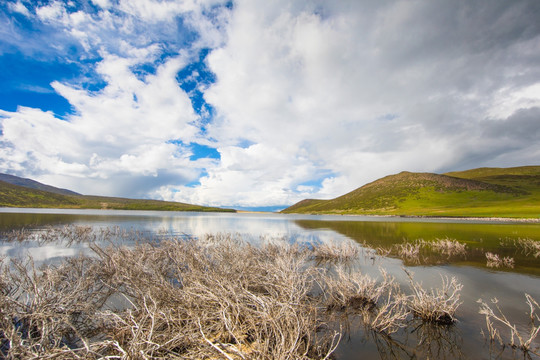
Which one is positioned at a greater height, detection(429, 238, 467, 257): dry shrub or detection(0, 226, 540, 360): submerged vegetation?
detection(0, 226, 540, 360): submerged vegetation

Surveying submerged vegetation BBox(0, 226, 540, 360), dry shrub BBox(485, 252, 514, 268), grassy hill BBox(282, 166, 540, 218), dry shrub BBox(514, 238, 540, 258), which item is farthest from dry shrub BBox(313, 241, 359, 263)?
grassy hill BBox(282, 166, 540, 218)

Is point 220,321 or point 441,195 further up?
point 441,195

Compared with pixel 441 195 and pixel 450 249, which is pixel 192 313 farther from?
pixel 441 195

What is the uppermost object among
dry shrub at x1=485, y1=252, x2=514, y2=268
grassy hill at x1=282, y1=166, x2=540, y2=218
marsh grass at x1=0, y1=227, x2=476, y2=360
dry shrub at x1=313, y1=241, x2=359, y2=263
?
grassy hill at x1=282, y1=166, x2=540, y2=218

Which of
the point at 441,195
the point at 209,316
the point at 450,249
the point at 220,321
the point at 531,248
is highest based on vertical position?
the point at 441,195

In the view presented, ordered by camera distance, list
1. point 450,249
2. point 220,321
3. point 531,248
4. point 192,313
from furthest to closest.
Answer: point 531,248 → point 450,249 → point 192,313 → point 220,321

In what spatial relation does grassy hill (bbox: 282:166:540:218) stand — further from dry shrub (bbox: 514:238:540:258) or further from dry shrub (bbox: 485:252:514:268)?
dry shrub (bbox: 485:252:514:268)

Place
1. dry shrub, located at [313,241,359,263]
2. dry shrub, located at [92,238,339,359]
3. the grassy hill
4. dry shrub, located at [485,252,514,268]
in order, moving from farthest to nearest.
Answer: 1. the grassy hill
2. dry shrub, located at [313,241,359,263]
3. dry shrub, located at [485,252,514,268]
4. dry shrub, located at [92,238,339,359]

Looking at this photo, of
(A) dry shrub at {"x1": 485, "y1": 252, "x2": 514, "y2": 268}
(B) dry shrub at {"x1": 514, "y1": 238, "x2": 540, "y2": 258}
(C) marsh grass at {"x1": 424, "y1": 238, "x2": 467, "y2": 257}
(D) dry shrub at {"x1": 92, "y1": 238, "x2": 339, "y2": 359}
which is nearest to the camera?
(D) dry shrub at {"x1": 92, "y1": 238, "x2": 339, "y2": 359}

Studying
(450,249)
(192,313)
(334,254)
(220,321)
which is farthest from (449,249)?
(192,313)

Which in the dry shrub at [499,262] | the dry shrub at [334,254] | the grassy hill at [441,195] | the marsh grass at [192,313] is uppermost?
the grassy hill at [441,195]

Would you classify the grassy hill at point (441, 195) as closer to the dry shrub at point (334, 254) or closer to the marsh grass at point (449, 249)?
the marsh grass at point (449, 249)

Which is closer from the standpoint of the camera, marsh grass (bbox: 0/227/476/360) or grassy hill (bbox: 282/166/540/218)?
marsh grass (bbox: 0/227/476/360)

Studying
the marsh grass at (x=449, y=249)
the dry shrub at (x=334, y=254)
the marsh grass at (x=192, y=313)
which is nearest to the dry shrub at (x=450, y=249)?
the marsh grass at (x=449, y=249)
